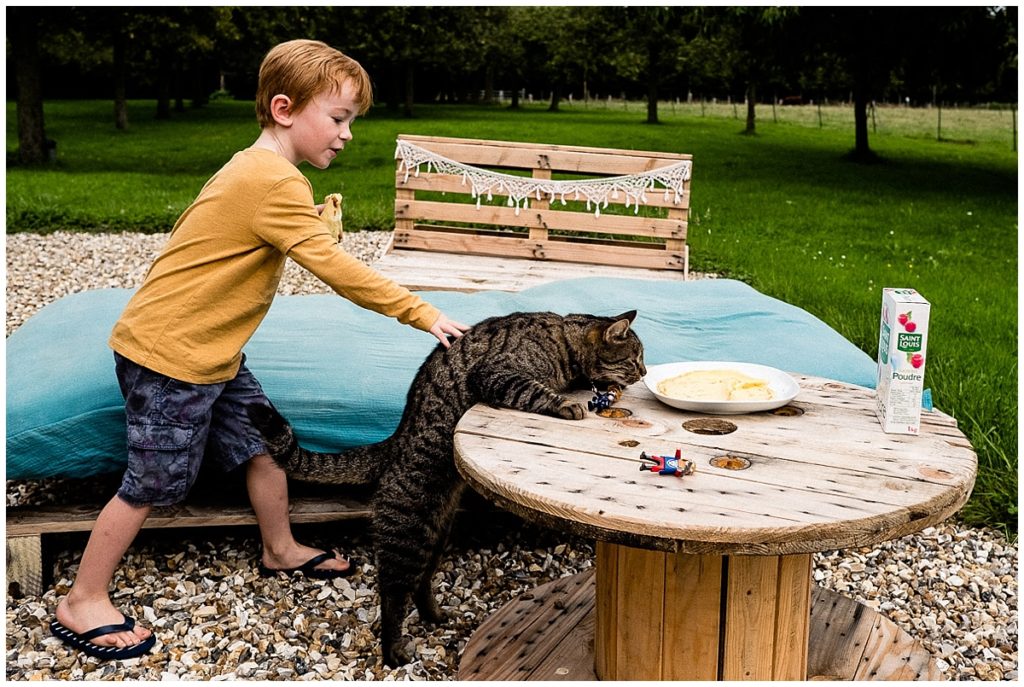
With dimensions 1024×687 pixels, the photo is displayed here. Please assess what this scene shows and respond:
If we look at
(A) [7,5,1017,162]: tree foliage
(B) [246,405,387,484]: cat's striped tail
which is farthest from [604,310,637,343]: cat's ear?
(A) [7,5,1017,162]: tree foliage

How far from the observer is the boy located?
Answer: 2.82 m

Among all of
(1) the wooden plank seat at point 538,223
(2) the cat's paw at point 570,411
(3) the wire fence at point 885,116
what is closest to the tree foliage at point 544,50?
(3) the wire fence at point 885,116

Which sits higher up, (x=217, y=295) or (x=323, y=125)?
(x=323, y=125)

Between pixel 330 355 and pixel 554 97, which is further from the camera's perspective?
pixel 554 97

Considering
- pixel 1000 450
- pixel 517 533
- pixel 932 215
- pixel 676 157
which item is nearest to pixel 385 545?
pixel 517 533

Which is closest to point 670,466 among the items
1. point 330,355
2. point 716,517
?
point 716,517

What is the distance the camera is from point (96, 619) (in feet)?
10.1

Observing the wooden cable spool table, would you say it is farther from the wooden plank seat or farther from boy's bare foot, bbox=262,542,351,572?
the wooden plank seat

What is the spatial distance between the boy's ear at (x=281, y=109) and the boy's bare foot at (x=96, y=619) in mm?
1678

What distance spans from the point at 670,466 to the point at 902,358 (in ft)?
2.50

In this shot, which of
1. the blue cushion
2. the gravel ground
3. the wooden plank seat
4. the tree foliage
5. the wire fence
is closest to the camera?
the gravel ground

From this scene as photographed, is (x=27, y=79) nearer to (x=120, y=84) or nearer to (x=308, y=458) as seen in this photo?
(x=120, y=84)

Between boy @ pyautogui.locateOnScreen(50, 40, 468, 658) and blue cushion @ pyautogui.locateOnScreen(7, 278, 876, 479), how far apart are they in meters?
0.58

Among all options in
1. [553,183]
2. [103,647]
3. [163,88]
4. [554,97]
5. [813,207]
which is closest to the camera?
[103,647]
